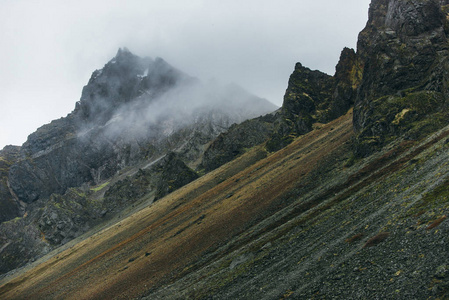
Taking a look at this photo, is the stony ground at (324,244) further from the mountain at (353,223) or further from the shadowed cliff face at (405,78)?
the shadowed cliff face at (405,78)

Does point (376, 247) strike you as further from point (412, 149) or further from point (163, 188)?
point (163, 188)

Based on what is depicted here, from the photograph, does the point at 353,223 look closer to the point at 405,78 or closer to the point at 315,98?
the point at 405,78

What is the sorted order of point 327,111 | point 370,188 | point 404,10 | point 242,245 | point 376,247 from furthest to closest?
1. point 327,111
2. point 404,10
3. point 242,245
4. point 370,188
5. point 376,247

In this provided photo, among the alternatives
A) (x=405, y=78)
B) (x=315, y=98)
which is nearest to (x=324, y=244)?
(x=405, y=78)

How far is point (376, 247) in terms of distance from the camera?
800 inches

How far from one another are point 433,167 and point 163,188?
16432 cm

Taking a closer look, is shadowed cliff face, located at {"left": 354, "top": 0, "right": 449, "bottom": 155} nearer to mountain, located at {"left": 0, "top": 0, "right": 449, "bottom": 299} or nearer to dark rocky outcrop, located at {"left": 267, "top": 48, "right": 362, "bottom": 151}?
mountain, located at {"left": 0, "top": 0, "right": 449, "bottom": 299}

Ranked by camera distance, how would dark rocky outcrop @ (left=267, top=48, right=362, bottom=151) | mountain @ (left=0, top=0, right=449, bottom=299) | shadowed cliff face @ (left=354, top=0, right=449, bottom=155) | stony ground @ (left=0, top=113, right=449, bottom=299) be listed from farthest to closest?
1. dark rocky outcrop @ (left=267, top=48, right=362, bottom=151)
2. shadowed cliff face @ (left=354, top=0, right=449, bottom=155)
3. mountain @ (left=0, top=0, right=449, bottom=299)
4. stony ground @ (left=0, top=113, right=449, bottom=299)

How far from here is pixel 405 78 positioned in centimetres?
6906

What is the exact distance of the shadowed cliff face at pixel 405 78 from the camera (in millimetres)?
53375

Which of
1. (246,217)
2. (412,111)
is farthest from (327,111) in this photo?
(246,217)

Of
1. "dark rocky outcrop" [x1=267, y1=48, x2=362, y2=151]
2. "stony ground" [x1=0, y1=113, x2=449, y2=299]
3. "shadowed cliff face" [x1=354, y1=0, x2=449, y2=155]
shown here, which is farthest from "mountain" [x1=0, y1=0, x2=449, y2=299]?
"dark rocky outcrop" [x1=267, y1=48, x2=362, y2=151]

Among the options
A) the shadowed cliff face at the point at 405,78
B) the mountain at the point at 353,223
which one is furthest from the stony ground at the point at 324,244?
the shadowed cliff face at the point at 405,78

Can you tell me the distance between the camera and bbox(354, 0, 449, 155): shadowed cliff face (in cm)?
5338
